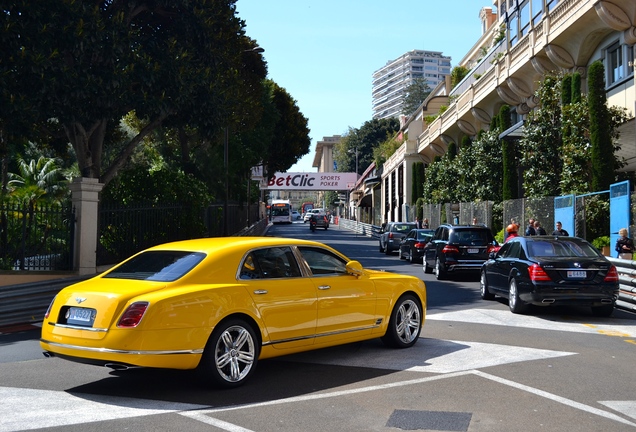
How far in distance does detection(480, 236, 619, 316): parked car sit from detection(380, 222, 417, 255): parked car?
20.9 m

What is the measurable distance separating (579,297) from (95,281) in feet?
27.4

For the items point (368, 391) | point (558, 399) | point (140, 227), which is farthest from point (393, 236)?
point (558, 399)

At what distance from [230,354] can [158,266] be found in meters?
1.23

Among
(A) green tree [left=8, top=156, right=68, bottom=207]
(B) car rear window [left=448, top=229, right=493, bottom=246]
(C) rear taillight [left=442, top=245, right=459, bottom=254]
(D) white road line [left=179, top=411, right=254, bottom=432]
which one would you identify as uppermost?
(A) green tree [left=8, top=156, right=68, bottom=207]

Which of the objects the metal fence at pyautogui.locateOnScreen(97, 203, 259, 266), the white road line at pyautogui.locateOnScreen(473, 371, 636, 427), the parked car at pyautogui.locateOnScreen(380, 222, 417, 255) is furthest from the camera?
the parked car at pyautogui.locateOnScreen(380, 222, 417, 255)

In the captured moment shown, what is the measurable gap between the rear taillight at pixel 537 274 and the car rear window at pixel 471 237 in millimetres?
7734

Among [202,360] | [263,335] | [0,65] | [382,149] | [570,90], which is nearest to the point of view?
[202,360]

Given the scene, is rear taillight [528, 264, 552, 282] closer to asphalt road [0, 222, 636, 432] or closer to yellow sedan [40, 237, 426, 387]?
asphalt road [0, 222, 636, 432]

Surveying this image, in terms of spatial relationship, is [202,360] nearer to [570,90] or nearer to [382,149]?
[570,90]

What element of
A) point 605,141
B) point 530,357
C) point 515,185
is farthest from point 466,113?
point 530,357

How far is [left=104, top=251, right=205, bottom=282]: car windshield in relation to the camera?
723 centimetres

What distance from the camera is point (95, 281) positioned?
7.46 metres

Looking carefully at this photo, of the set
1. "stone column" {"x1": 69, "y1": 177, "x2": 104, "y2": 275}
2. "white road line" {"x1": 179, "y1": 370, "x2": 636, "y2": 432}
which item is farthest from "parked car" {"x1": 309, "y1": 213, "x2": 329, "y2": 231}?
"white road line" {"x1": 179, "y1": 370, "x2": 636, "y2": 432}

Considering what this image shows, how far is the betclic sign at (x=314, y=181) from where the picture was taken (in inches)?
4161
